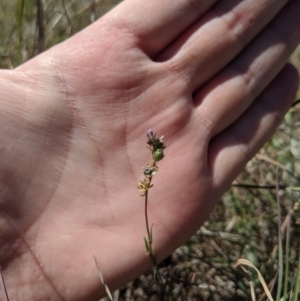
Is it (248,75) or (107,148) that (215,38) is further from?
(107,148)

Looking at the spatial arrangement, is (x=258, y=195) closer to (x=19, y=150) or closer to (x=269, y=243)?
(x=269, y=243)

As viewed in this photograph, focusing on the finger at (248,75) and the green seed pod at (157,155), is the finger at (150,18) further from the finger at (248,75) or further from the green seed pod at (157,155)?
A: the green seed pod at (157,155)

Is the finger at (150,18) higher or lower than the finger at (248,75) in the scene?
higher

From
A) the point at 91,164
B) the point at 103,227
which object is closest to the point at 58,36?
the point at 91,164

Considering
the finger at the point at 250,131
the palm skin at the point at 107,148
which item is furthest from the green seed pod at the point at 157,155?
the finger at the point at 250,131

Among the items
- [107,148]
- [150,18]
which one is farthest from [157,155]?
[150,18]

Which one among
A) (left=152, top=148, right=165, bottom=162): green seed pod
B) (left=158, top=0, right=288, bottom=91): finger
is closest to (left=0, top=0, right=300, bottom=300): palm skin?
(left=158, top=0, right=288, bottom=91): finger
